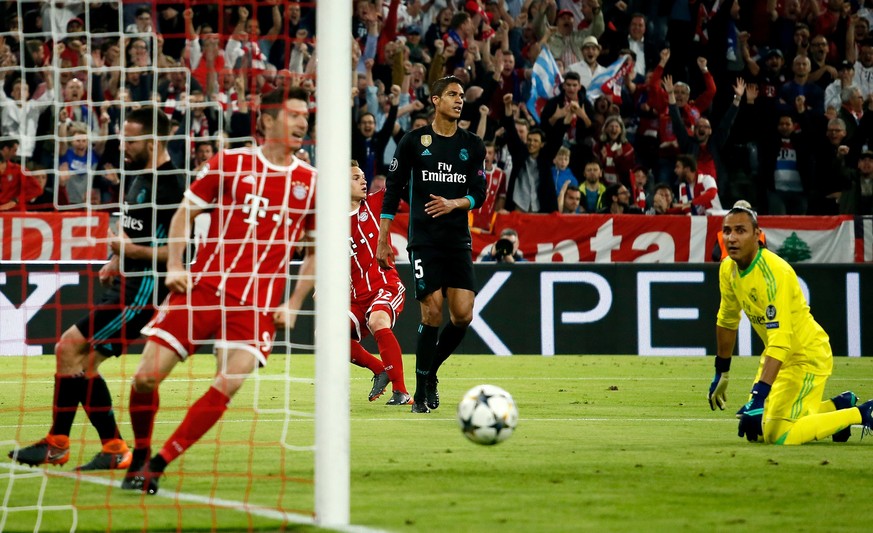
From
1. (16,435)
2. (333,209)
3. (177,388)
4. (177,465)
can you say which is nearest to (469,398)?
(177,465)

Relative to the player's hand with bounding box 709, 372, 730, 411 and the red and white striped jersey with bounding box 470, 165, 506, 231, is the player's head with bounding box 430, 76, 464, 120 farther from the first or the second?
the red and white striped jersey with bounding box 470, 165, 506, 231

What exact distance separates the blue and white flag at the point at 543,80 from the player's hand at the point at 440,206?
9836 millimetres

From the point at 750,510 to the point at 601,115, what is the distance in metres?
13.7

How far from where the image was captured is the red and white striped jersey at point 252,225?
6.25 meters

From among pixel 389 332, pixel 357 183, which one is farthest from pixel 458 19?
pixel 389 332

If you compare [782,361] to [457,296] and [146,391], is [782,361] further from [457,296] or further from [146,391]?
[146,391]

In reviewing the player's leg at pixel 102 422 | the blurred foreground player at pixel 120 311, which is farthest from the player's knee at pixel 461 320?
the player's leg at pixel 102 422

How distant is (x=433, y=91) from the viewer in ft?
32.1

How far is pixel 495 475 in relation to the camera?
6.75 m

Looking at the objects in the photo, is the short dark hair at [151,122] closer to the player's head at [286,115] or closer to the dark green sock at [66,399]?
the player's head at [286,115]

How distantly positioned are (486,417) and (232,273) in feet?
5.65

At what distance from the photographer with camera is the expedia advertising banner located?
2.32 feet

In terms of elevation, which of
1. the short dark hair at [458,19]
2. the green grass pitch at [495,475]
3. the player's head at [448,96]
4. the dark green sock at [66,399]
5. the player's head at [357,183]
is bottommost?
the green grass pitch at [495,475]

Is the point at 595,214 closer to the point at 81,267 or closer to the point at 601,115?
the point at 601,115
